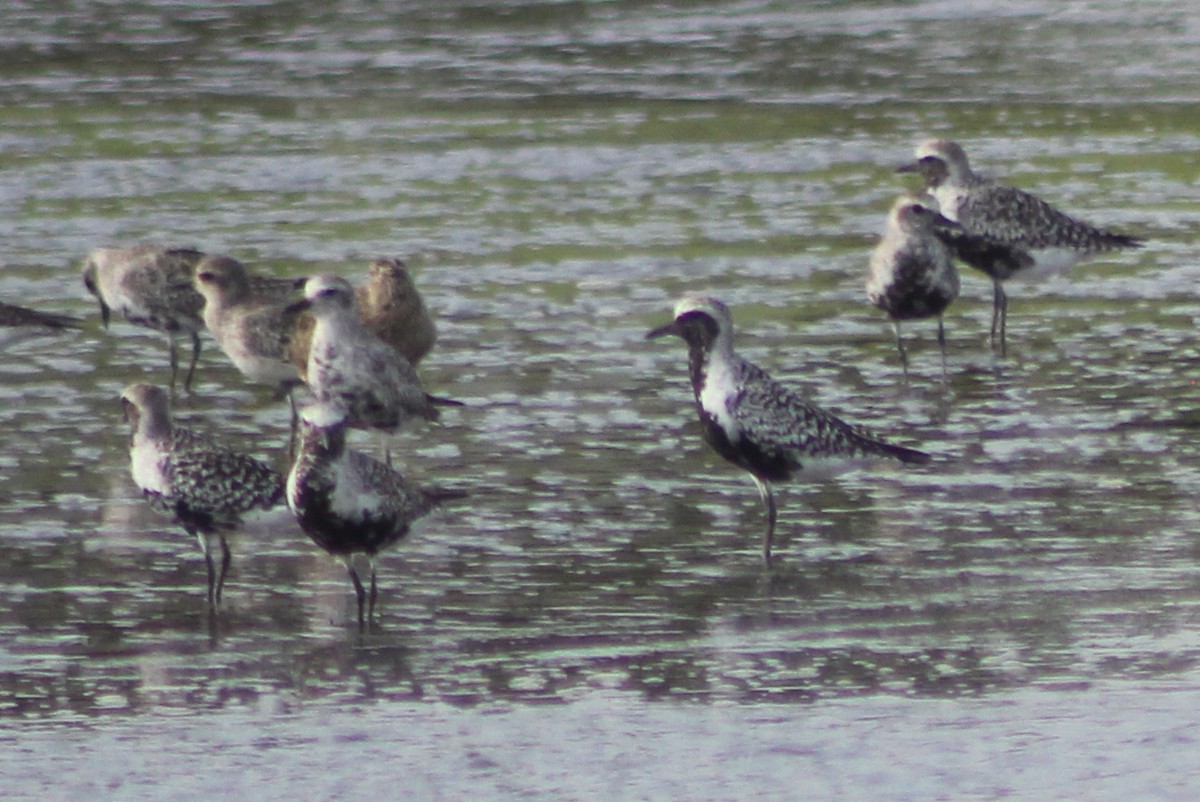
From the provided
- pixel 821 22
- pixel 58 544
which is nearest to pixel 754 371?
pixel 58 544

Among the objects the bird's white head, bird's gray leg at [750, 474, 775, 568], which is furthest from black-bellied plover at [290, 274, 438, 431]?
the bird's white head

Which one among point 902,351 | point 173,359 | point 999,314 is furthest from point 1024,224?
point 173,359

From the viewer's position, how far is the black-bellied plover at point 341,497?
9.32 m

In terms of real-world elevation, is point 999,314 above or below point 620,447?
above

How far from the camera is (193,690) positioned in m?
8.67

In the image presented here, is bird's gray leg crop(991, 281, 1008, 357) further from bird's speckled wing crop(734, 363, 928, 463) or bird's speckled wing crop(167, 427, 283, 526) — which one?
bird's speckled wing crop(167, 427, 283, 526)

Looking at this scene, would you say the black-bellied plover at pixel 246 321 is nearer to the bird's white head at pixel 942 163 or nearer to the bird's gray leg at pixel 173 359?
the bird's gray leg at pixel 173 359

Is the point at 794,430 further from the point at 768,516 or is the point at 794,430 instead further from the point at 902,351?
the point at 902,351

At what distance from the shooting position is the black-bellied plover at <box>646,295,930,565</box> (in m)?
10.5

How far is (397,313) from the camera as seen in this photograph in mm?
12805

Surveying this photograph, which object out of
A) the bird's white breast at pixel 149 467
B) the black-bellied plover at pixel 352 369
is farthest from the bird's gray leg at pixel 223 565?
the black-bellied plover at pixel 352 369

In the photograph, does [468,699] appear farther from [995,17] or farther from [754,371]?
[995,17]

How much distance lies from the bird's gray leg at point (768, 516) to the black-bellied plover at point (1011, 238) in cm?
422

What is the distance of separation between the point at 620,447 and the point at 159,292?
10.5 feet
